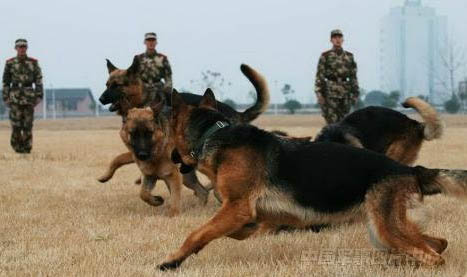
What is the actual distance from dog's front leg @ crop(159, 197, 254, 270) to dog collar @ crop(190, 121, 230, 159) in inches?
23.6

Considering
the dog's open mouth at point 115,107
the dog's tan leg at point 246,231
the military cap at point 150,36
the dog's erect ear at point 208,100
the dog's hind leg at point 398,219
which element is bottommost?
the dog's tan leg at point 246,231

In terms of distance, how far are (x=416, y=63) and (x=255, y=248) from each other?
148m

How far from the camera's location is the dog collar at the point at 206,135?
5.34 metres

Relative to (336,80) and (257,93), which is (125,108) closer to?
(257,93)

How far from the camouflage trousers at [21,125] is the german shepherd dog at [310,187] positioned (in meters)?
11.6

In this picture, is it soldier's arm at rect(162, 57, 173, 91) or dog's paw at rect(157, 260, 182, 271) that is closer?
dog's paw at rect(157, 260, 182, 271)

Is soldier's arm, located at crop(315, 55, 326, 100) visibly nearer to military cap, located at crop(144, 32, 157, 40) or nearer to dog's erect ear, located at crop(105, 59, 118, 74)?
military cap, located at crop(144, 32, 157, 40)

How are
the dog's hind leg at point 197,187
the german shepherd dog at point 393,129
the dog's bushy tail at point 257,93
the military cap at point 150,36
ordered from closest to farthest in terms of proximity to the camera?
the dog's bushy tail at point 257,93 < the german shepherd dog at point 393,129 < the dog's hind leg at point 197,187 < the military cap at point 150,36

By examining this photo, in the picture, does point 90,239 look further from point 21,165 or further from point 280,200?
point 21,165

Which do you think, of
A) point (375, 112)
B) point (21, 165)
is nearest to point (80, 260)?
point (375, 112)

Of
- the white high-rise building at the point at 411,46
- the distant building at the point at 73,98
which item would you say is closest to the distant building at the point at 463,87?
the white high-rise building at the point at 411,46

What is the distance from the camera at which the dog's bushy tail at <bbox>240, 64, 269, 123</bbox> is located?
306 inches

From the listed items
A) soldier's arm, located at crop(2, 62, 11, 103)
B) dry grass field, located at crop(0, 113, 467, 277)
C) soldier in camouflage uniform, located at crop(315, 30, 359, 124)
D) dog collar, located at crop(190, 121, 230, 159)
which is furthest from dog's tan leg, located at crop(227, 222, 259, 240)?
soldier's arm, located at crop(2, 62, 11, 103)

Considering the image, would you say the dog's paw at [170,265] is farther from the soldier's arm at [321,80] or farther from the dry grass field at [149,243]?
the soldier's arm at [321,80]
